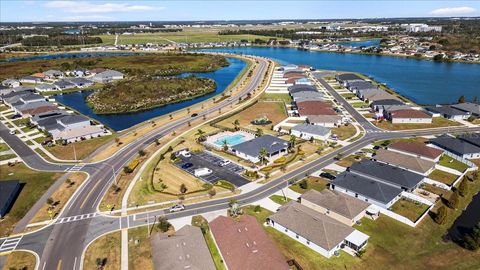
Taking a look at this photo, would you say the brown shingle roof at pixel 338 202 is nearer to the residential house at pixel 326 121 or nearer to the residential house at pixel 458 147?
the residential house at pixel 458 147

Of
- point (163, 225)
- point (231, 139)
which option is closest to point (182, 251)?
point (163, 225)

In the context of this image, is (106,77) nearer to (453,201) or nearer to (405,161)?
(405,161)

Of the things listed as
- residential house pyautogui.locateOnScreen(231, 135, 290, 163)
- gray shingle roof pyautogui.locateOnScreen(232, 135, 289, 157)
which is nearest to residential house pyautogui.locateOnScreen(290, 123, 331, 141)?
residential house pyautogui.locateOnScreen(231, 135, 290, 163)

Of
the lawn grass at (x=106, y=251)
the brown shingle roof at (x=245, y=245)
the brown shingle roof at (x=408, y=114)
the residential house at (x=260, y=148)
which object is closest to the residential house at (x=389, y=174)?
the residential house at (x=260, y=148)

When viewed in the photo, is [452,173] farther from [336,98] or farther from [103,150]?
[103,150]

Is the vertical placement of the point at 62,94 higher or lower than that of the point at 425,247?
higher

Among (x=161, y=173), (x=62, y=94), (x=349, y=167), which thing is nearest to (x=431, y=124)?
(x=349, y=167)
